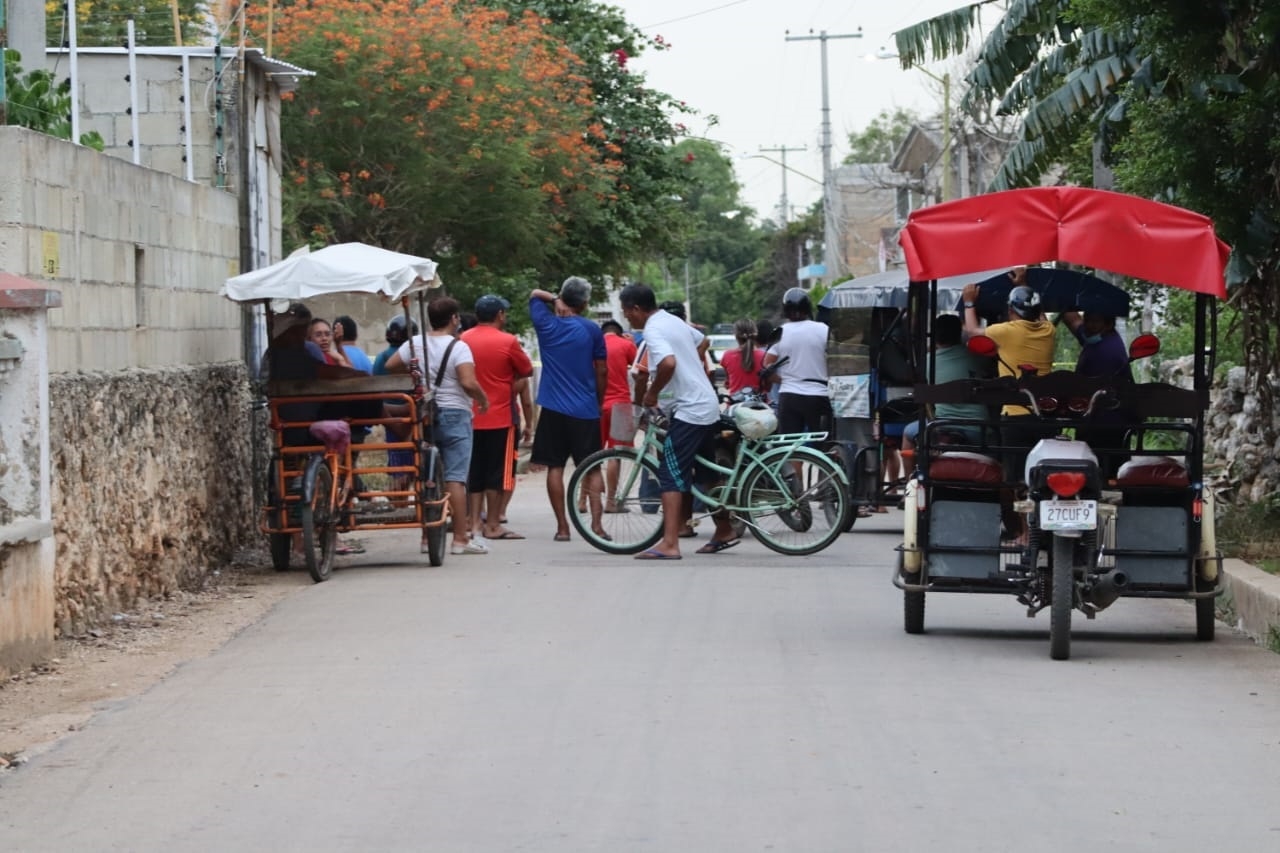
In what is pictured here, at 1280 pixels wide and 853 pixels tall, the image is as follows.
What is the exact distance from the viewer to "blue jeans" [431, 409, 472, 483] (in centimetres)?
1442

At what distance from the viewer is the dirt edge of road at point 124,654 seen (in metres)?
7.95

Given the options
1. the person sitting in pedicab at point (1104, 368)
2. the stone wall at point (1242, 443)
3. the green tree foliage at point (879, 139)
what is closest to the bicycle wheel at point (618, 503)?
the person sitting in pedicab at point (1104, 368)

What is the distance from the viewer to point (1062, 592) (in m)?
9.16

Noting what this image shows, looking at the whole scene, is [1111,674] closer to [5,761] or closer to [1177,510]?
[1177,510]

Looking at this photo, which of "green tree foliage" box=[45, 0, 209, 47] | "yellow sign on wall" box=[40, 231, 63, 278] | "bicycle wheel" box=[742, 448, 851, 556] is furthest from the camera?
"green tree foliage" box=[45, 0, 209, 47]

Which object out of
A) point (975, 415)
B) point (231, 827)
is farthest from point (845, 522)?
point (231, 827)

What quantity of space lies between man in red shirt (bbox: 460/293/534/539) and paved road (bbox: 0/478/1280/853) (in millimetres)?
4000

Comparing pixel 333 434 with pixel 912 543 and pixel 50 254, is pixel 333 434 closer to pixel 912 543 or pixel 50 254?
pixel 50 254

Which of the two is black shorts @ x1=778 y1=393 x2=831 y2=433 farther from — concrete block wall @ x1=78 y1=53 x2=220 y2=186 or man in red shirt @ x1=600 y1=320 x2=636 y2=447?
concrete block wall @ x1=78 y1=53 x2=220 y2=186

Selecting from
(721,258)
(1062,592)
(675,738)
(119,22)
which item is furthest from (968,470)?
(721,258)

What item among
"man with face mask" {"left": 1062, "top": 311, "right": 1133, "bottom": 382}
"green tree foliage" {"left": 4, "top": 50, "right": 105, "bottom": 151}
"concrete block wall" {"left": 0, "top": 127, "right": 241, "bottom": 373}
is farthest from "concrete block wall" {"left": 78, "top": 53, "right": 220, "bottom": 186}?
"man with face mask" {"left": 1062, "top": 311, "right": 1133, "bottom": 382}

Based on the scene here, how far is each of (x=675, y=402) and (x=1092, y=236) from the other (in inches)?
186

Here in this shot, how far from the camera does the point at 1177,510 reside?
32.0ft

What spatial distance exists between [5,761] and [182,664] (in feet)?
7.88
